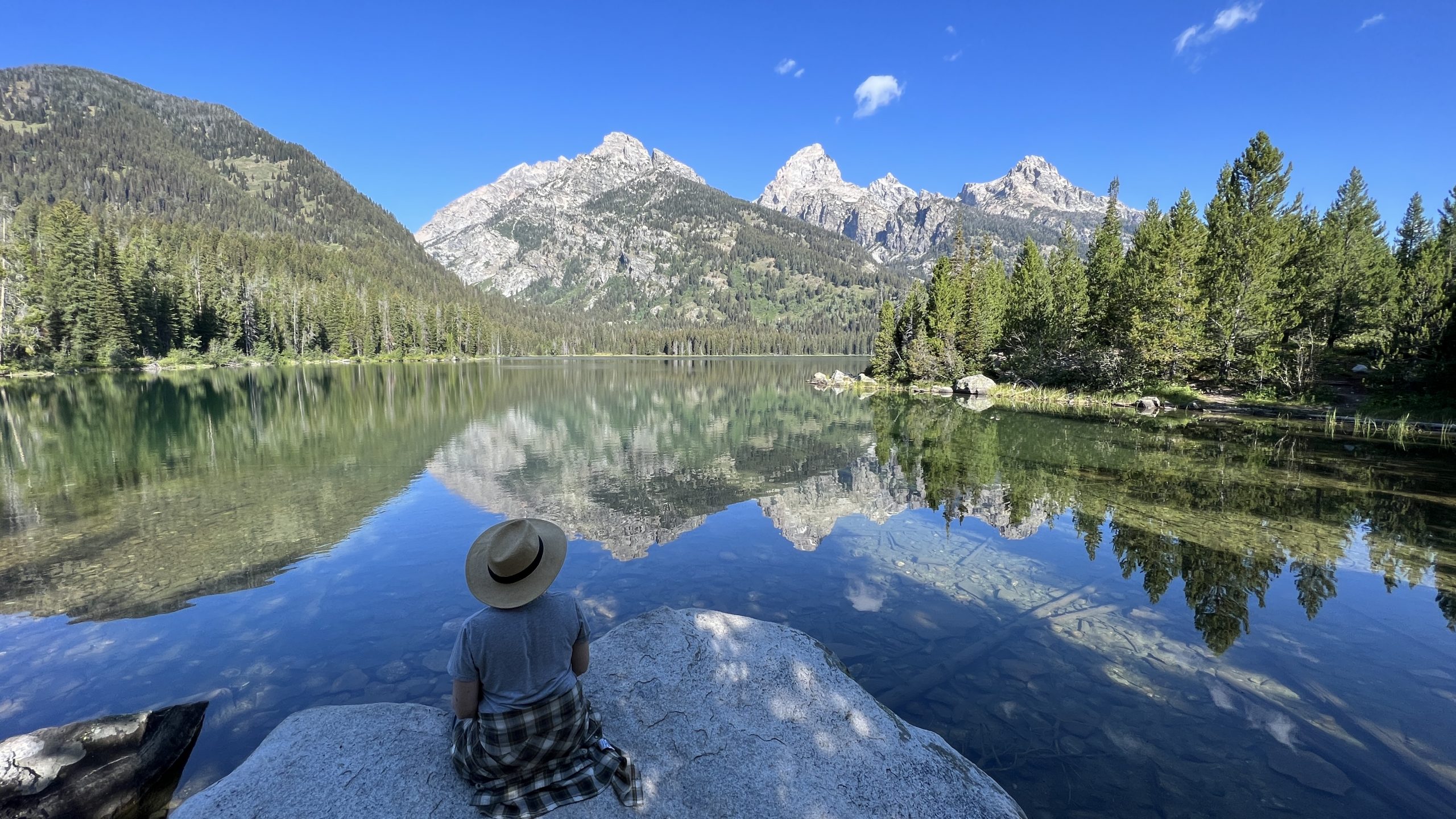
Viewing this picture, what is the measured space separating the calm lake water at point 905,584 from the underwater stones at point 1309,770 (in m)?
0.04

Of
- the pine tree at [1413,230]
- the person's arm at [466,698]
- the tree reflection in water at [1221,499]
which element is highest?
the pine tree at [1413,230]

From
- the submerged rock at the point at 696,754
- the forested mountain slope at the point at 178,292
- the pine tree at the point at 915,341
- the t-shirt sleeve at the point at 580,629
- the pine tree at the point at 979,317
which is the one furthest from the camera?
the forested mountain slope at the point at 178,292

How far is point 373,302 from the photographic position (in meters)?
134

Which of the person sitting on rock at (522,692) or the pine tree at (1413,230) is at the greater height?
the pine tree at (1413,230)

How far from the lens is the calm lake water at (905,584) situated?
6.30 meters

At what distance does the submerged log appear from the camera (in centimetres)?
468

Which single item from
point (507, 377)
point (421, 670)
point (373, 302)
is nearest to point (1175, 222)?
point (421, 670)

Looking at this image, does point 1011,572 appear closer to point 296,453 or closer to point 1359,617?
point 1359,617

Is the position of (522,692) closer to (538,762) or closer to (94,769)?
(538,762)

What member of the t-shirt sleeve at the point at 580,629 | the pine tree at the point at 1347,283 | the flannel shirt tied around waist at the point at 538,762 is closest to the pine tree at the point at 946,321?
the pine tree at the point at 1347,283

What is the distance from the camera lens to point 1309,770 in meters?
5.68

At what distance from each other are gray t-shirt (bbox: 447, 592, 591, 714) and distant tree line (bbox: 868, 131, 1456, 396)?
47.5 meters

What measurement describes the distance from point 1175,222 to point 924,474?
38643 millimetres

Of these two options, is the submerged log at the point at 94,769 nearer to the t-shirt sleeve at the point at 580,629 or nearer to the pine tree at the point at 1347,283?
the t-shirt sleeve at the point at 580,629
